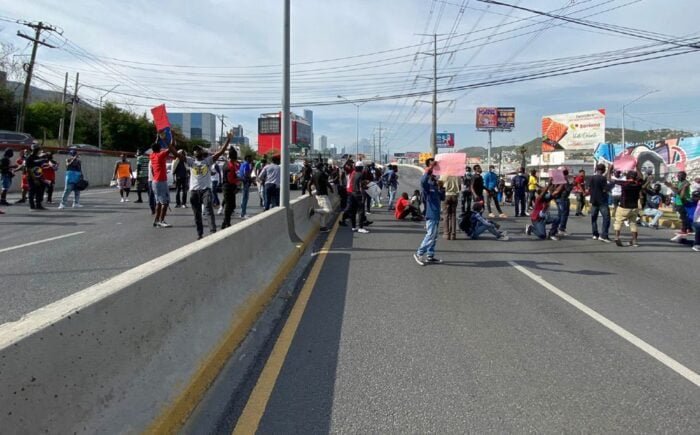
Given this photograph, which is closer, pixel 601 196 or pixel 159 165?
pixel 159 165

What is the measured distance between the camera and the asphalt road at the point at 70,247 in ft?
21.8

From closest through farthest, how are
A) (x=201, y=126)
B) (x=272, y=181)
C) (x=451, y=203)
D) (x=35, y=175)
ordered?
(x=451, y=203), (x=272, y=181), (x=35, y=175), (x=201, y=126)

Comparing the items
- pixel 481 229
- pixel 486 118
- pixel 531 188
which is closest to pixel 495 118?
pixel 486 118

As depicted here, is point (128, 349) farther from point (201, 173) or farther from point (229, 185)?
point (229, 185)

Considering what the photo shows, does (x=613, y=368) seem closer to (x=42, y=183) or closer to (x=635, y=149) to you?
(x=42, y=183)

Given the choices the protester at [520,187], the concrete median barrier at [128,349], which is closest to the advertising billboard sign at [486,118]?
the protester at [520,187]

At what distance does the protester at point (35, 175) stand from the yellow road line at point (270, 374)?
38.2 ft

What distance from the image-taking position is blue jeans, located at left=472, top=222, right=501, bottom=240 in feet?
42.0

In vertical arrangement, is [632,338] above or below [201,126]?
below

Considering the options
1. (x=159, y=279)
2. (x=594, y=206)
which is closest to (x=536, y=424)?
(x=159, y=279)

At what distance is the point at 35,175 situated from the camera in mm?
15359

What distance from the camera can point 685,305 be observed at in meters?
6.79

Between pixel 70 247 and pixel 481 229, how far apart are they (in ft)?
28.4

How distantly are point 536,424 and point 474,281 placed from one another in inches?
179
